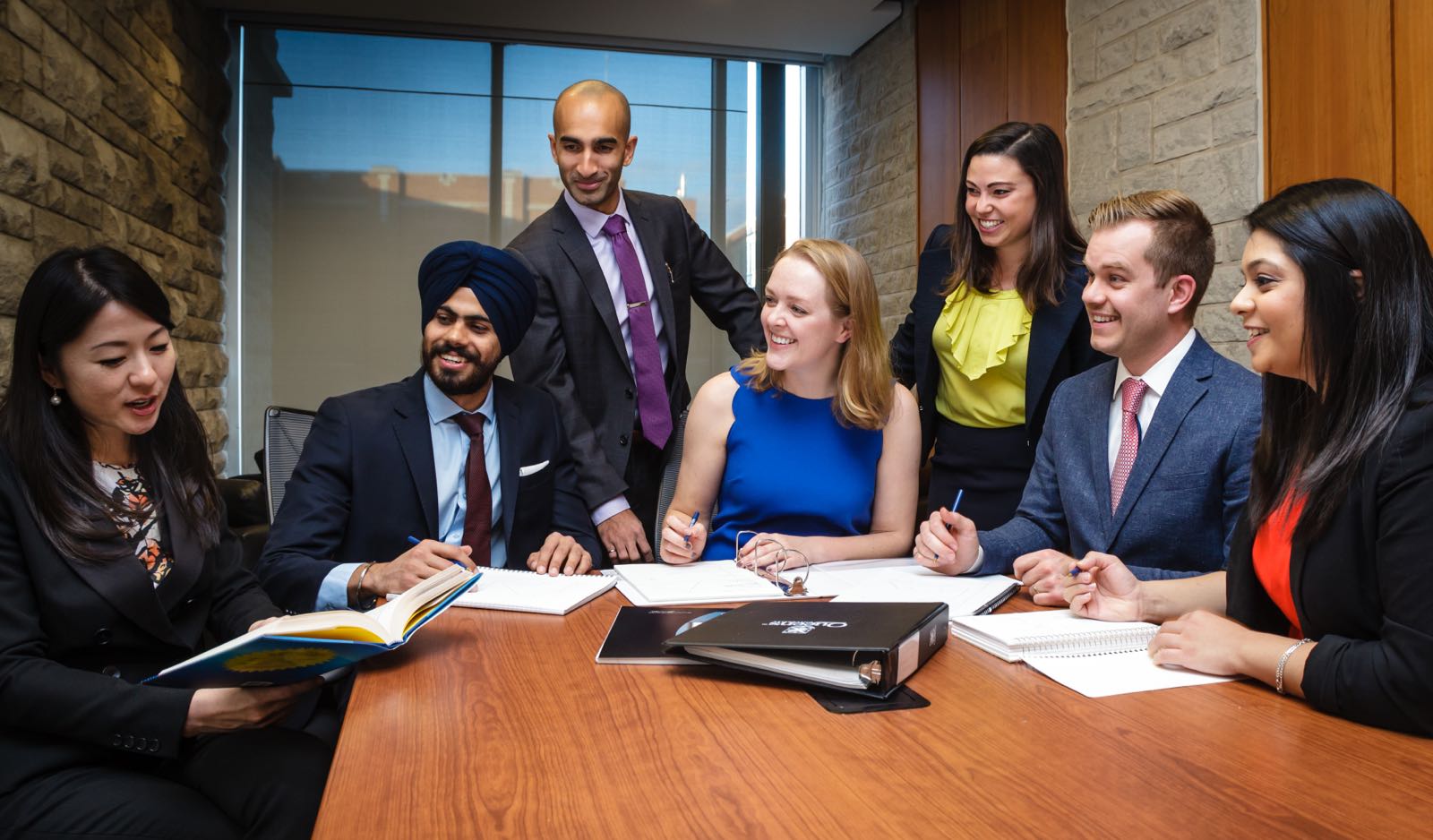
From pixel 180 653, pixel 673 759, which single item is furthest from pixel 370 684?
pixel 180 653

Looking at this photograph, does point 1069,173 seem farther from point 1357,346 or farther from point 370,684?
point 370,684

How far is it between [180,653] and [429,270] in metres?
0.98

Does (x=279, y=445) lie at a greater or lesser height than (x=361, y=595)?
greater

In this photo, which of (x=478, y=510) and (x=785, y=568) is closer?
(x=785, y=568)

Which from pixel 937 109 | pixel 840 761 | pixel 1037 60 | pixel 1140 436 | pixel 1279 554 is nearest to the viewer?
pixel 840 761

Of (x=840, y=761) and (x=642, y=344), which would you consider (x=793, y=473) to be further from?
(x=840, y=761)

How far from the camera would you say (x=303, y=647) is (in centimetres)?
117

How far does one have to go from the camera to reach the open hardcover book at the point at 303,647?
1146mm

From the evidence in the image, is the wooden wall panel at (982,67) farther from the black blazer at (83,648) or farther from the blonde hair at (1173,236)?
the black blazer at (83,648)

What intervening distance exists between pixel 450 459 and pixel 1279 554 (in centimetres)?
159

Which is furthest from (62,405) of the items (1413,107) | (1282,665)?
(1413,107)

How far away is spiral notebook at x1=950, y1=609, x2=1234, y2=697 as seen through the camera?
1.20 meters

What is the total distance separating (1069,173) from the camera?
3828 millimetres

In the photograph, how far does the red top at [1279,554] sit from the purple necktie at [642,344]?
1709 mm
